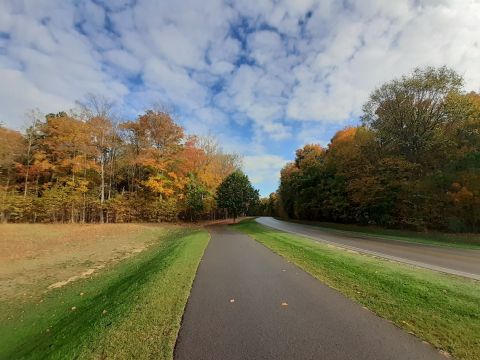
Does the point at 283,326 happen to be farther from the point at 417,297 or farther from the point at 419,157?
the point at 419,157

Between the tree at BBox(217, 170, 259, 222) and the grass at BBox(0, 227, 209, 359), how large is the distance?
32899 millimetres

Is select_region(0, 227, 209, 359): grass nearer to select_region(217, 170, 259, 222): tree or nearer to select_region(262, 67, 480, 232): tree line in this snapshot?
select_region(262, 67, 480, 232): tree line

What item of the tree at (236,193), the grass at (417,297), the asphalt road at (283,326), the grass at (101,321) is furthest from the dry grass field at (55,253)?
the tree at (236,193)

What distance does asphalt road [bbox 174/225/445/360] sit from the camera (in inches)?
163

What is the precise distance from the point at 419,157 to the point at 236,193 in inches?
908

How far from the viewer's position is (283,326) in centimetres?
502

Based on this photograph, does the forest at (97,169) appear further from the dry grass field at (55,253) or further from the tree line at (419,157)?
the tree line at (419,157)

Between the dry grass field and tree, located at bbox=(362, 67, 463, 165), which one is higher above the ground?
tree, located at bbox=(362, 67, 463, 165)

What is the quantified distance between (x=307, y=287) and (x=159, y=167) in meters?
32.0

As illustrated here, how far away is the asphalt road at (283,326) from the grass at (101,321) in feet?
1.33

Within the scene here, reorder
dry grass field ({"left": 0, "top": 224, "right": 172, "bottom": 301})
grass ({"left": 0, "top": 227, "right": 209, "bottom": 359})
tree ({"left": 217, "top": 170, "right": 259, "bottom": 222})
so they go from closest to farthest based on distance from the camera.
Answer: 1. grass ({"left": 0, "top": 227, "right": 209, "bottom": 359})
2. dry grass field ({"left": 0, "top": 224, "right": 172, "bottom": 301})
3. tree ({"left": 217, "top": 170, "right": 259, "bottom": 222})

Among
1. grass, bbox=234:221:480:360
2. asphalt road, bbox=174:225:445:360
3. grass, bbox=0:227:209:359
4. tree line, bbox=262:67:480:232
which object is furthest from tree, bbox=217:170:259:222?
asphalt road, bbox=174:225:445:360

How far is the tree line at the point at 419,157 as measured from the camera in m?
24.3

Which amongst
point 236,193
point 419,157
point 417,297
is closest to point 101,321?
point 417,297
